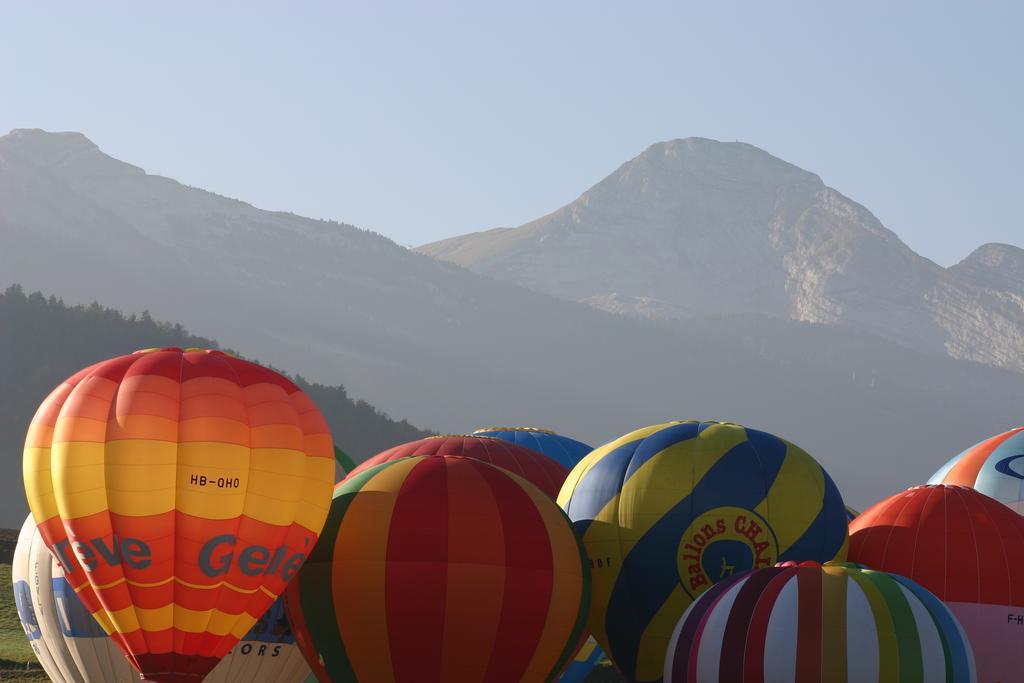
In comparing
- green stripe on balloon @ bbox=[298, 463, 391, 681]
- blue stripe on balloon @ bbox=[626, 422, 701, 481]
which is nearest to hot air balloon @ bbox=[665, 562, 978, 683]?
blue stripe on balloon @ bbox=[626, 422, 701, 481]

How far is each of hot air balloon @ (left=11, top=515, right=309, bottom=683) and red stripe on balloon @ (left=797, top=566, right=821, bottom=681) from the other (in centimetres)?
799

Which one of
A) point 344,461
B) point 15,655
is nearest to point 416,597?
point 344,461

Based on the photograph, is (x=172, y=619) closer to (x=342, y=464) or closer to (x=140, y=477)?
(x=140, y=477)

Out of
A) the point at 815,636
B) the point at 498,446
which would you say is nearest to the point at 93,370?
the point at 498,446

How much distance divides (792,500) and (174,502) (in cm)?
1046

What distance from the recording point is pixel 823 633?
23484mm

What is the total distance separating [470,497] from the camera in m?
25.5

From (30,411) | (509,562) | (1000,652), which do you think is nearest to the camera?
(509,562)

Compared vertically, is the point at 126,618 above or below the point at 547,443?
below

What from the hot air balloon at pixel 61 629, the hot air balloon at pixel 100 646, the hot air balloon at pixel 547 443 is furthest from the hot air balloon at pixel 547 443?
the hot air balloon at pixel 61 629

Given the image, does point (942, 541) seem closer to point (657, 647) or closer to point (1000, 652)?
point (1000, 652)

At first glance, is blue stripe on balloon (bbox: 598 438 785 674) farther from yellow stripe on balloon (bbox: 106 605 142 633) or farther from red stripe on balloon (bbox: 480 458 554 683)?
yellow stripe on balloon (bbox: 106 605 142 633)

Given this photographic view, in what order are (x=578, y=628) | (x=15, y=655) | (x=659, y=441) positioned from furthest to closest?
(x=15, y=655)
(x=659, y=441)
(x=578, y=628)

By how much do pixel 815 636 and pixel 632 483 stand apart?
6.21 m
